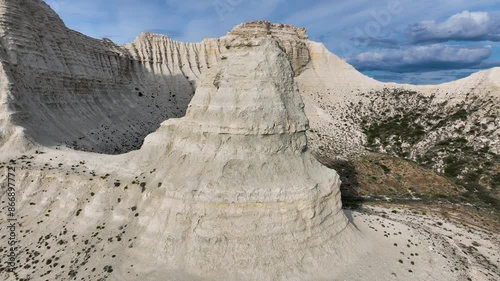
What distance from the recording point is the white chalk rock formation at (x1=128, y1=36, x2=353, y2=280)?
24141 mm

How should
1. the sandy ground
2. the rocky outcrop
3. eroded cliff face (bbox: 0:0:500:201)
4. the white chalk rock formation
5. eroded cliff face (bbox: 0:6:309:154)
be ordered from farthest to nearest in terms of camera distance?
the rocky outcrop, eroded cliff face (bbox: 0:0:500:201), eroded cliff face (bbox: 0:6:309:154), the sandy ground, the white chalk rock formation

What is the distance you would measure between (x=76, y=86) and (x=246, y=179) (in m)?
48.6

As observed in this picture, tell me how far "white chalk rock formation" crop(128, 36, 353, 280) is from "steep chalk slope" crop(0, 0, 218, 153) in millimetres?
22139

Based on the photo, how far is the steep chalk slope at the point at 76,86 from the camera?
45094 mm

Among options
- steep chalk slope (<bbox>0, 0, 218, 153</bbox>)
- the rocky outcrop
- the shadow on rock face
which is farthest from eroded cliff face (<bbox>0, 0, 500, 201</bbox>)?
the shadow on rock face

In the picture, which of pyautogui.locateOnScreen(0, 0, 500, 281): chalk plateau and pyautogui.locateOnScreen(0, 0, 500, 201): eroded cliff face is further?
pyautogui.locateOnScreen(0, 0, 500, 201): eroded cliff face

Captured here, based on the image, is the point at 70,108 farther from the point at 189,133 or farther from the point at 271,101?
the point at 271,101

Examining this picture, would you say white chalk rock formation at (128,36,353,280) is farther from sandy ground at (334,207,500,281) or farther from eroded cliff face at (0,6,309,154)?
eroded cliff face at (0,6,309,154)

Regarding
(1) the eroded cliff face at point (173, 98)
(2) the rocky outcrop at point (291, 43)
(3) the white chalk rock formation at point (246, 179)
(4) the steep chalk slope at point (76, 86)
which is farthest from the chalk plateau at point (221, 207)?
(2) the rocky outcrop at point (291, 43)

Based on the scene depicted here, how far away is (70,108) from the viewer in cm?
5697

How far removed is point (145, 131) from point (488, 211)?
62.2 m

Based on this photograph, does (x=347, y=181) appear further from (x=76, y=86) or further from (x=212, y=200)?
(x=76, y=86)

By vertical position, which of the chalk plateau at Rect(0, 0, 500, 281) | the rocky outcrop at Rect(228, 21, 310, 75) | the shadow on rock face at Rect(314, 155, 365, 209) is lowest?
the shadow on rock face at Rect(314, 155, 365, 209)

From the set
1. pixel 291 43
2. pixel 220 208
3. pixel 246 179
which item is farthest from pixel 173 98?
pixel 220 208
